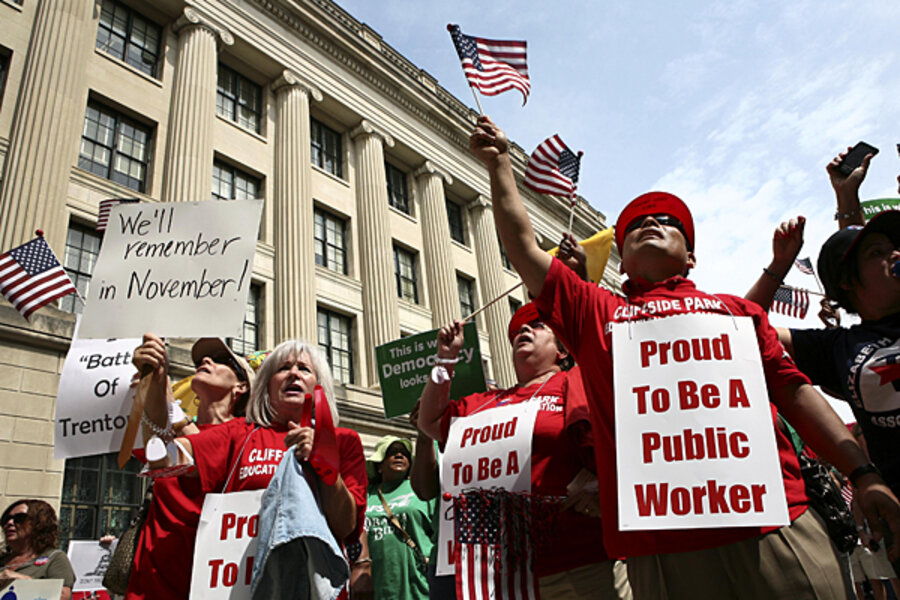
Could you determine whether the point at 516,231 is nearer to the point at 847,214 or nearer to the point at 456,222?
the point at 847,214

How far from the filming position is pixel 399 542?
5.59 m

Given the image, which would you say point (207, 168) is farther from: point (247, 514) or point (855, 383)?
point (855, 383)

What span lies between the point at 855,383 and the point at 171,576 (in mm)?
3001

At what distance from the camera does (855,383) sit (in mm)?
2496

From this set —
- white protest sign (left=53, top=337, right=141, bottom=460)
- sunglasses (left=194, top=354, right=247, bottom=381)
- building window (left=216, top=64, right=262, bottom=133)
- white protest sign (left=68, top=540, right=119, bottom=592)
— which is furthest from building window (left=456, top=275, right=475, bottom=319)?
sunglasses (left=194, top=354, right=247, bottom=381)

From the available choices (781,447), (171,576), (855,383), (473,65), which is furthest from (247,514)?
(473,65)

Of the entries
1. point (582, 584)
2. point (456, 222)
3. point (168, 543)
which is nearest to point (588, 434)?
point (582, 584)

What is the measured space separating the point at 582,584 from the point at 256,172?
17581 millimetres

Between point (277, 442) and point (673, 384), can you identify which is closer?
point (673, 384)

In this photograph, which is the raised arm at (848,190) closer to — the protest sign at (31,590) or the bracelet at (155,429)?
the bracelet at (155,429)

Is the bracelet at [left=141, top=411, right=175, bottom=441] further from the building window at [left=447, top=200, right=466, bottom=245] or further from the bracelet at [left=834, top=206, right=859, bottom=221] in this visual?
the building window at [left=447, top=200, right=466, bottom=245]

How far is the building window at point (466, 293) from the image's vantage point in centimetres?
2542

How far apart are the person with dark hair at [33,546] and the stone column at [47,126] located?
27.3 feet

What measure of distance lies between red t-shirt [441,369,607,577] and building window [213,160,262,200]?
15.4 meters
